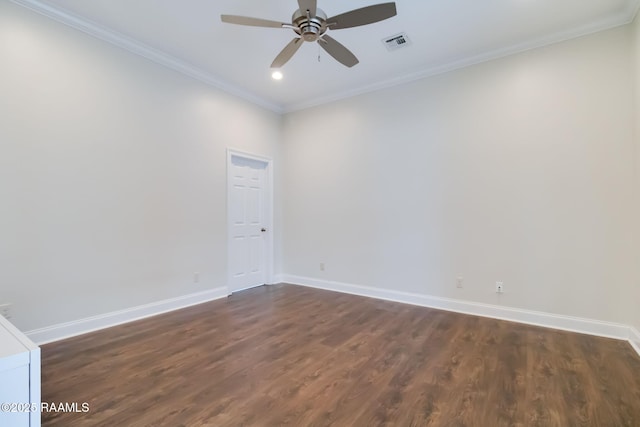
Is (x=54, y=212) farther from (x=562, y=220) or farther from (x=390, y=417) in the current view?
(x=562, y=220)

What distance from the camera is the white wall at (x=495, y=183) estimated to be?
298 cm

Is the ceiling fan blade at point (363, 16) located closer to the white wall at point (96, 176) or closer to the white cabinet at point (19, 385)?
the white wall at point (96, 176)

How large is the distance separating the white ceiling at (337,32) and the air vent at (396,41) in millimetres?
75

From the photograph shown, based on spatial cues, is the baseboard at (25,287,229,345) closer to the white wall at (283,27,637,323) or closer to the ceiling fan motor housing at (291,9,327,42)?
the white wall at (283,27,637,323)

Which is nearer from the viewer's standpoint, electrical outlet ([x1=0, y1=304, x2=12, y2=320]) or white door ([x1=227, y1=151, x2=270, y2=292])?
electrical outlet ([x1=0, y1=304, x2=12, y2=320])

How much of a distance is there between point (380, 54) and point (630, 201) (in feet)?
9.73

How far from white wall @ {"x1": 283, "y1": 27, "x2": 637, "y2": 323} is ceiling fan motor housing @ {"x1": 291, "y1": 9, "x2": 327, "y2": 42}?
2085 mm

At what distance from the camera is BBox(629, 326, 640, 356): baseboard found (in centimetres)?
263

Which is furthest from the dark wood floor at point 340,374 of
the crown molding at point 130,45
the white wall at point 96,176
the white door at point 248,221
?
the crown molding at point 130,45

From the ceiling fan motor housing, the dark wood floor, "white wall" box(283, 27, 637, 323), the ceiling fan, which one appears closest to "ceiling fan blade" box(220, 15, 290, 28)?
the ceiling fan

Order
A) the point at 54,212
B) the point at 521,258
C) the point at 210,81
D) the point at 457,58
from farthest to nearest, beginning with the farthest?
1. the point at 210,81
2. the point at 457,58
3. the point at 521,258
4. the point at 54,212

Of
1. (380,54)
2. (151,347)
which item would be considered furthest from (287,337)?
(380,54)

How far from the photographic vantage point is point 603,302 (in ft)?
9.85

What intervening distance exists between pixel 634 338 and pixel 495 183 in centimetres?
187
